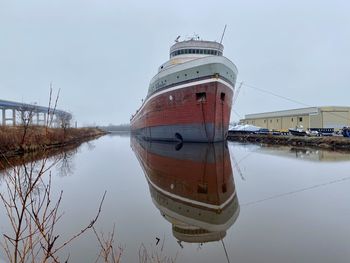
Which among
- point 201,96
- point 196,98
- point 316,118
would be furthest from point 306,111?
point 196,98

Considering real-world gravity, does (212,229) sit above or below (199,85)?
below

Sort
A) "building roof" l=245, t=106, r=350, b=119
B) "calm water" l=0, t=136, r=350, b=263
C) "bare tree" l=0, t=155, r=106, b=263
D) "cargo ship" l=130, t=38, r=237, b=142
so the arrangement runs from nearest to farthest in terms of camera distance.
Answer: "bare tree" l=0, t=155, r=106, b=263 → "calm water" l=0, t=136, r=350, b=263 → "cargo ship" l=130, t=38, r=237, b=142 → "building roof" l=245, t=106, r=350, b=119

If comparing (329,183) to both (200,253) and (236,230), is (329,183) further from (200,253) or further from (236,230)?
(200,253)

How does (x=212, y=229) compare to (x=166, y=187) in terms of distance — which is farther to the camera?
(x=166, y=187)

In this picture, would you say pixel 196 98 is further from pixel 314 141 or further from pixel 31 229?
pixel 31 229

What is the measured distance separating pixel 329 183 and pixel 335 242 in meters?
5.64

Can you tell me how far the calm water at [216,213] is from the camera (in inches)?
186

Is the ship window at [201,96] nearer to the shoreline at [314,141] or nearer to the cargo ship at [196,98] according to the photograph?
the cargo ship at [196,98]

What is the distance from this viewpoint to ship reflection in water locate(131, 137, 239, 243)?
Result: 5.79 m

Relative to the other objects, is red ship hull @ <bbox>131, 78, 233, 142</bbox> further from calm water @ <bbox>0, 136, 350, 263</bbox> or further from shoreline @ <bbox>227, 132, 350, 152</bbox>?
shoreline @ <bbox>227, 132, 350, 152</bbox>

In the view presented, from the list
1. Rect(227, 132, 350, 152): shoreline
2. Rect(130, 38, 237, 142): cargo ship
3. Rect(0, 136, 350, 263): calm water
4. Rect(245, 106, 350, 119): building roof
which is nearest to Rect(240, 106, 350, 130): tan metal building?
Rect(245, 106, 350, 119): building roof

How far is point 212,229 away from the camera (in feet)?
19.0

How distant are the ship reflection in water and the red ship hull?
631cm

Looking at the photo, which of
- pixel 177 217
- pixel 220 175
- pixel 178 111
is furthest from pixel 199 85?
pixel 177 217
